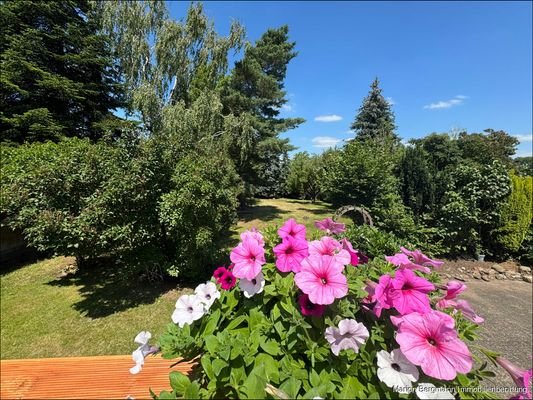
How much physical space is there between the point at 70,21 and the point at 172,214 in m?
11.1

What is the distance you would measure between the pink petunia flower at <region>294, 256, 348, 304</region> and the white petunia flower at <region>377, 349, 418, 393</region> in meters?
0.14

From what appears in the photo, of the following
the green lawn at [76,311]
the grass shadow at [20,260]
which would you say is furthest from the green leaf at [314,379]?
the grass shadow at [20,260]

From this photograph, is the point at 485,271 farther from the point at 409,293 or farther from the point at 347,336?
the point at 347,336

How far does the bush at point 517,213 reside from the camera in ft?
21.5

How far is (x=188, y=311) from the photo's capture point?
0.74m

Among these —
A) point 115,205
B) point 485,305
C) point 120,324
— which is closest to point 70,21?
point 115,205

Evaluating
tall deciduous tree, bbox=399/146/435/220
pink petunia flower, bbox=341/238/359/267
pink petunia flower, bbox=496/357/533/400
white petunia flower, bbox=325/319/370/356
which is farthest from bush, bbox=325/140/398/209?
white petunia flower, bbox=325/319/370/356

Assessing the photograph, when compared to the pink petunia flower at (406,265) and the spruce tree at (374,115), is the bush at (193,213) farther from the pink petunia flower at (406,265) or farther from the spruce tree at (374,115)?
the spruce tree at (374,115)

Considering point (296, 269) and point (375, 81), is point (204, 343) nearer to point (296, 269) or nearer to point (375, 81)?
point (296, 269)

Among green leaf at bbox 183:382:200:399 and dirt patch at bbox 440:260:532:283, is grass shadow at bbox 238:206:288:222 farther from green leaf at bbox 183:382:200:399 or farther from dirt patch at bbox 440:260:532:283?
green leaf at bbox 183:382:200:399

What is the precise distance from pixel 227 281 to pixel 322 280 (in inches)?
12.0

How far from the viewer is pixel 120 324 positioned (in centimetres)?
393

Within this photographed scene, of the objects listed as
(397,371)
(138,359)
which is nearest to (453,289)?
(397,371)

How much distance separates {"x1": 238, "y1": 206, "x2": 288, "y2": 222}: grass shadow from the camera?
11.1 meters
